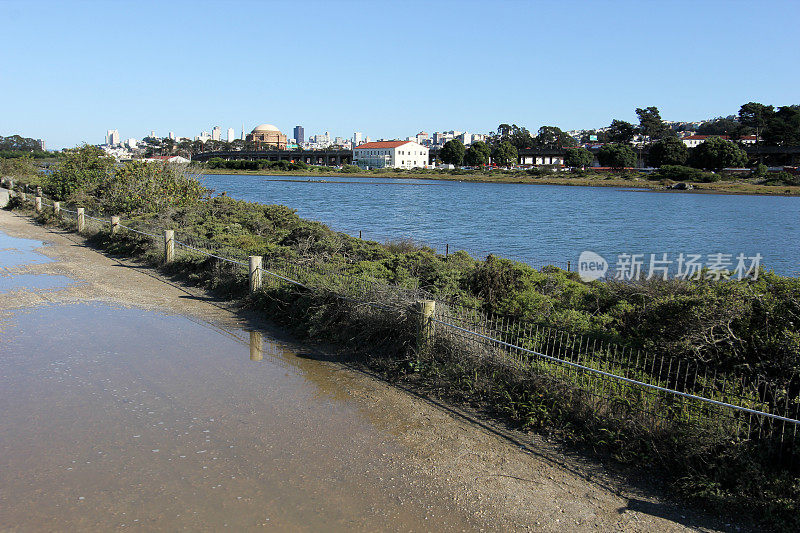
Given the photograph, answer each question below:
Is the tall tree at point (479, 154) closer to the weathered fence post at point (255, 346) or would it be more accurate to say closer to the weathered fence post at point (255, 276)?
the weathered fence post at point (255, 276)

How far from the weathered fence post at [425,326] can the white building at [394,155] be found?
545 ft

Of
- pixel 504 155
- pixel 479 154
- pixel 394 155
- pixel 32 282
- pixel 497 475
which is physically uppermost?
pixel 504 155

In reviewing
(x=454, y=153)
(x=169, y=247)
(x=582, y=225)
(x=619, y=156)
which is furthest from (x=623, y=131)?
(x=169, y=247)

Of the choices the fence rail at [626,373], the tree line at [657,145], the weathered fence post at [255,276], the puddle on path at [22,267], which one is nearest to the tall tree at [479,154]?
the tree line at [657,145]

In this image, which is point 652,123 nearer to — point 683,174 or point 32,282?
point 683,174

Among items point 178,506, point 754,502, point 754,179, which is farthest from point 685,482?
point 754,179

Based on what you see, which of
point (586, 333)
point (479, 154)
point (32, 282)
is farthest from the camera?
point (479, 154)

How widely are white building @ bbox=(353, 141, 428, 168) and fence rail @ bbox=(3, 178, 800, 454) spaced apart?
165595 millimetres

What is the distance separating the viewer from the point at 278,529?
4.66 m

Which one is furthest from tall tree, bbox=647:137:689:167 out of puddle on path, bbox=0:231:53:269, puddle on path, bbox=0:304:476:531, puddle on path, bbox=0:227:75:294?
puddle on path, bbox=0:304:476:531

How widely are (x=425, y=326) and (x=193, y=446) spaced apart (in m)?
3.26

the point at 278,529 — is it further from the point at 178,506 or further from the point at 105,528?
the point at 105,528

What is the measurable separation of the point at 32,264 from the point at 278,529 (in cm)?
1441

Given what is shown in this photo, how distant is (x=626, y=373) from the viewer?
6.67m
